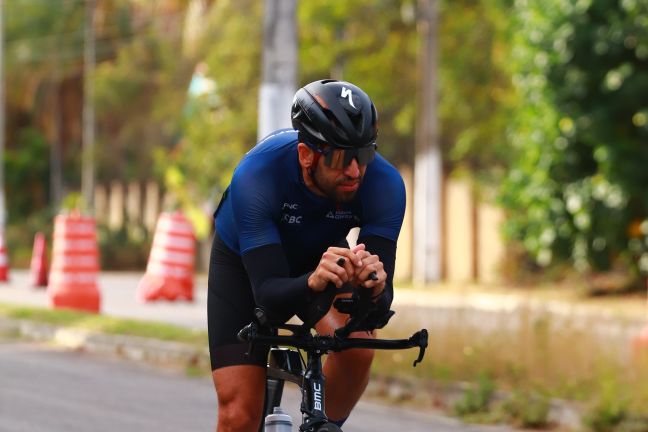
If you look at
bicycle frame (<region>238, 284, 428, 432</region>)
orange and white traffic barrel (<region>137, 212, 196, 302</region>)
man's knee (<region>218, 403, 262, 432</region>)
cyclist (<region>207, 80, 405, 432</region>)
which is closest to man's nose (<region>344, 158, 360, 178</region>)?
cyclist (<region>207, 80, 405, 432</region>)

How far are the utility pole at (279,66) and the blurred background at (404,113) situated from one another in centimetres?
13

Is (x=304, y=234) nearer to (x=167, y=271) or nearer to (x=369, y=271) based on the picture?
(x=369, y=271)

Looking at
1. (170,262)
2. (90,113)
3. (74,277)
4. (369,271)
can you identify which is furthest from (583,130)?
(90,113)

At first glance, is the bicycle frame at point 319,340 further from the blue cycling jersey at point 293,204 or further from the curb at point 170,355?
the curb at point 170,355

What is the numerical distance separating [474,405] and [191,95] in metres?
28.6

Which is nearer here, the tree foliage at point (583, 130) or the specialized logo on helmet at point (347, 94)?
the specialized logo on helmet at point (347, 94)

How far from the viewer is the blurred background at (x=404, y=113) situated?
24281mm

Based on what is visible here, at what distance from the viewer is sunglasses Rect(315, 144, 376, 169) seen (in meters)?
5.14

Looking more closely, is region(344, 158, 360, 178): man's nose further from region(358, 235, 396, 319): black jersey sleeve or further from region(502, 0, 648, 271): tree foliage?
region(502, 0, 648, 271): tree foliage

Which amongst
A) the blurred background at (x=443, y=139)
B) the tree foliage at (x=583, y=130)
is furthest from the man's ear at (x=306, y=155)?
the tree foliage at (x=583, y=130)

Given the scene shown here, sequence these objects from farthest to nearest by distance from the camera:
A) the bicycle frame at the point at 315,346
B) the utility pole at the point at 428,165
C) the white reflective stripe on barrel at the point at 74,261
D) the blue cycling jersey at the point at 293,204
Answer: the utility pole at the point at 428,165, the white reflective stripe on barrel at the point at 74,261, the blue cycling jersey at the point at 293,204, the bicycle frame at the point at 315,346

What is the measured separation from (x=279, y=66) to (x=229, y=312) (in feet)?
32.4

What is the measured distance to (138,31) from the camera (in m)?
52.8

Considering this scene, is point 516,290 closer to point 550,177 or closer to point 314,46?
point 550,177
